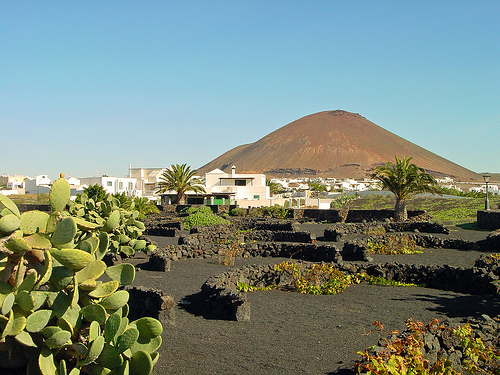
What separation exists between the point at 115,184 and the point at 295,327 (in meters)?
67.0

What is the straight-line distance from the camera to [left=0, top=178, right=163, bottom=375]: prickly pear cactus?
4312 mm

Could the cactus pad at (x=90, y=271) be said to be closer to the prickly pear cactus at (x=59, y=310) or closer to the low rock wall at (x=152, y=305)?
the prickly pear cactus at (x=59, y=310)

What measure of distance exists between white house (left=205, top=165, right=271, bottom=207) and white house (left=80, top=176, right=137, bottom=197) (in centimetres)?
1266

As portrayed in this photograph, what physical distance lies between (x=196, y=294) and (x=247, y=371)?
4.53 metres

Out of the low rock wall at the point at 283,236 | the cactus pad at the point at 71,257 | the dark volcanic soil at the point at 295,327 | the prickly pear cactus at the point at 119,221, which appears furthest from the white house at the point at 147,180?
the cactus pad at the point at 71,257

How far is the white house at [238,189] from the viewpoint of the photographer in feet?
171

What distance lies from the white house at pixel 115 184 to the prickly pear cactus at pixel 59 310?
63128 mm

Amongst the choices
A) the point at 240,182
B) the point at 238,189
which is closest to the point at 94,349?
the point at 238,189

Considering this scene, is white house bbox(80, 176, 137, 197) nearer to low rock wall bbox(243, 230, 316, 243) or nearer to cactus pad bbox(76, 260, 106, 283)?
low rock wall bbox(243, 230, 316, 243)

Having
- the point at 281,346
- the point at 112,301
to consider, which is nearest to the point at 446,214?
the point at 281,346

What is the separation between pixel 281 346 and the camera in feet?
21.5

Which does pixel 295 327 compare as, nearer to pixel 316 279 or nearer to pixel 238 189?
pixel 316 279

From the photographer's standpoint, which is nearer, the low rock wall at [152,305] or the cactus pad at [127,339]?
the cactus pad at [127,339]

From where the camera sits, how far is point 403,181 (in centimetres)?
2936
